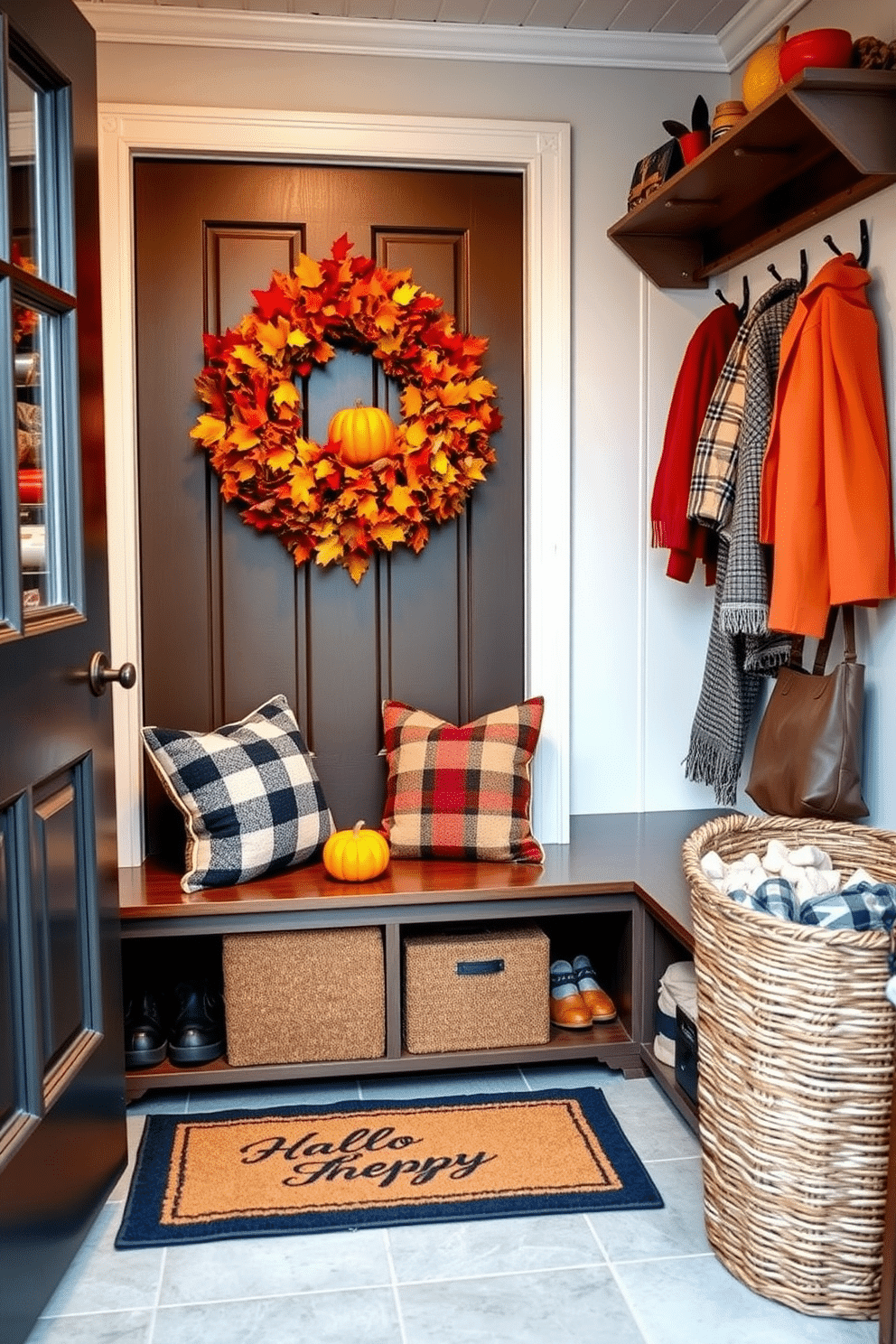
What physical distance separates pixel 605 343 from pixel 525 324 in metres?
0.21

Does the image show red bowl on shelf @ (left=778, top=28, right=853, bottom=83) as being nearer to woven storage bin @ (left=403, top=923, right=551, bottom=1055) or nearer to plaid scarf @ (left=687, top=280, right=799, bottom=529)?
plaid scarf @ (left=687, top=280, right=799, bottom=529)

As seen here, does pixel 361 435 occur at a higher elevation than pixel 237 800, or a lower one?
higher

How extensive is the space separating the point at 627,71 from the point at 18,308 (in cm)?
193

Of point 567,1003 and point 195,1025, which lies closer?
point 195,1025

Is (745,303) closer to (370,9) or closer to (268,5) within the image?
(370,9)

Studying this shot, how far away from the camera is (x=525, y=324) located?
3.12 meters

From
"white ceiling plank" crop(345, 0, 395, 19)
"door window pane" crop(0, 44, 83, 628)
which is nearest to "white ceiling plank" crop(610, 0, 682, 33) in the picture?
"white ceiling plank" crop(345, 0, 395, 19)

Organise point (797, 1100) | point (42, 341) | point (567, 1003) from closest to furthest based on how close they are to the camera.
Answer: point (797, 1100), point (42, 341), point (567, 1003)

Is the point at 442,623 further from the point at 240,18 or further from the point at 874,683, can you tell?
the point at 240,18

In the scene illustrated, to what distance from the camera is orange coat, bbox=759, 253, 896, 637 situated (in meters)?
2.29

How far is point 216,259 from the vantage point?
9.92 ft

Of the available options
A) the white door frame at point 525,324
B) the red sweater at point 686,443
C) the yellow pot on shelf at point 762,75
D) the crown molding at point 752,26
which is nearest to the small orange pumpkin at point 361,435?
the white door frame at point 525,324

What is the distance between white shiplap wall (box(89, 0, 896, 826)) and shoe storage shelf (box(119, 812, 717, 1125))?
1.44 feet

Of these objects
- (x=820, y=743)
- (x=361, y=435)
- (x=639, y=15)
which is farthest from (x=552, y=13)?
(x=820, y=743)
